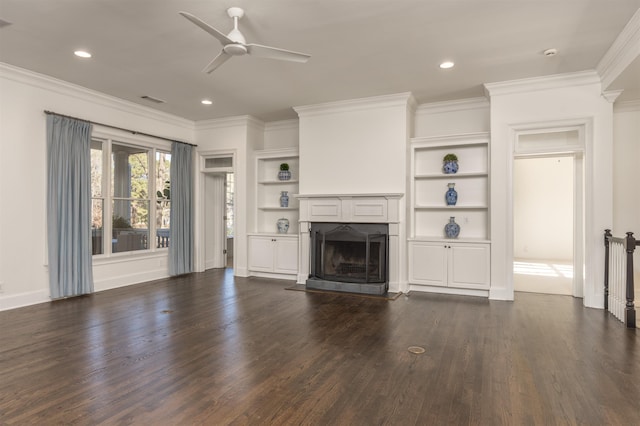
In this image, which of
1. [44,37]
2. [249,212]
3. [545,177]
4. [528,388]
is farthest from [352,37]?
[545,177]

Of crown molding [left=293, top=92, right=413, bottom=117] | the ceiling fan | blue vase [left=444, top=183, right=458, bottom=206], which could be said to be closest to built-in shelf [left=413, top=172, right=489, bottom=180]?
blue vase [left=444, top=183, right=458, bottom=206]

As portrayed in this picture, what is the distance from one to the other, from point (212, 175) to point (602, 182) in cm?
659

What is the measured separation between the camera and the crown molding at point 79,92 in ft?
15.7

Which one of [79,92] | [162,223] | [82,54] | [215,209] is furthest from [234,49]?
[215,209]

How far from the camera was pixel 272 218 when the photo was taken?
7.59 metres

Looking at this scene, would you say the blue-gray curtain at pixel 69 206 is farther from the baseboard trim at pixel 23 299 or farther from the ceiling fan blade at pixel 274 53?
the ceiling fan blade at pixel 274 53

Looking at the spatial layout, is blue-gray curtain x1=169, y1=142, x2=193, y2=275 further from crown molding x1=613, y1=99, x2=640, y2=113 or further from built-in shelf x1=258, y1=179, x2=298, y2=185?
crown molding x1=613, y1=99, x2=640, y2=113

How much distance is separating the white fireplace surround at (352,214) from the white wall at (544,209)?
15.8ft

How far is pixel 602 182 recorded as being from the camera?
15.8 ft

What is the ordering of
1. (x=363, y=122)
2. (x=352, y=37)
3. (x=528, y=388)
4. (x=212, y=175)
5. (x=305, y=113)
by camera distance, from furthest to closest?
1. (x=212, y=175)
2. (x=305, y=113)
3. (x=363, y=122)
4. (x=352, y=37)
5. (x=528, y=388)

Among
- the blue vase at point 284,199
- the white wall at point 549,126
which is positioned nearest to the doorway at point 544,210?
the white wall at point 549,126

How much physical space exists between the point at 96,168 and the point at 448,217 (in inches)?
219

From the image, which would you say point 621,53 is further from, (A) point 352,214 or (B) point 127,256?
(B) point 127,256

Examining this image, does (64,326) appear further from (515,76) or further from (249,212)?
(515,76)
